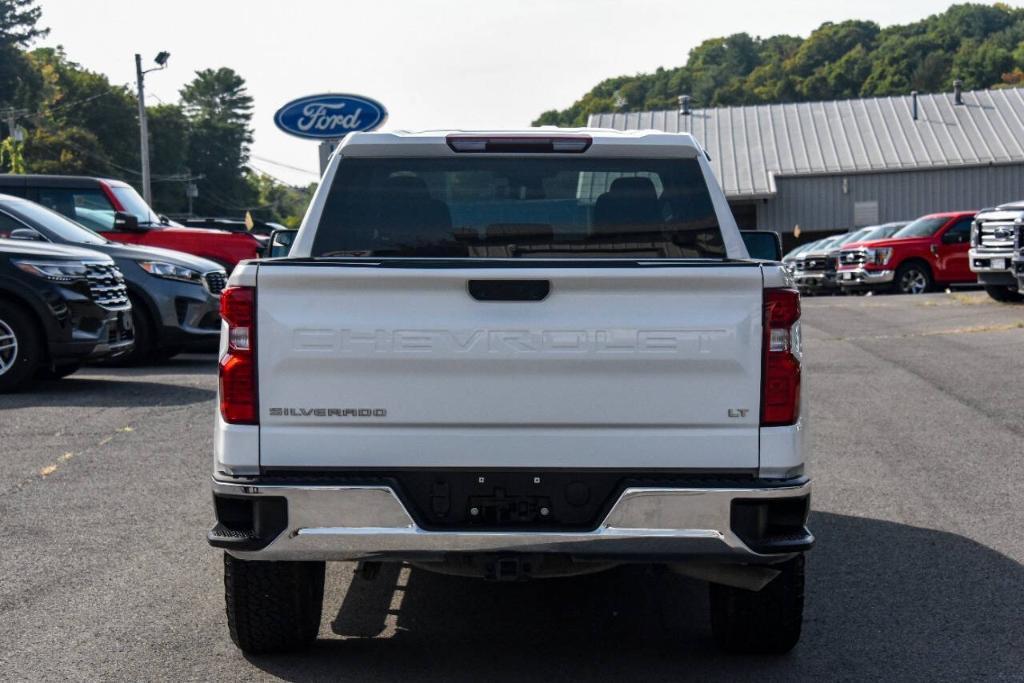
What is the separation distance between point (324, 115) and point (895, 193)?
4011 cm

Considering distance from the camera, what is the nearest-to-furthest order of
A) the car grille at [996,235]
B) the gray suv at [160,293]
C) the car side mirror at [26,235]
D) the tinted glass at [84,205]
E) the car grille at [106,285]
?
the car grille at [106,285]
the car side mirror at [26,235]
the gray suv at [160,293]
the tinted glass at [84,205]
the car grille at [996,235]

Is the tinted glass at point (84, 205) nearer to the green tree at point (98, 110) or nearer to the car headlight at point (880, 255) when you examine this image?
the car headlight at point (880, 255)

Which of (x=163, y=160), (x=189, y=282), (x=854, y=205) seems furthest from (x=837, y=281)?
(x=163, y=160)

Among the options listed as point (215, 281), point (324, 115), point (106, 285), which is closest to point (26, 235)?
point (106, 285)

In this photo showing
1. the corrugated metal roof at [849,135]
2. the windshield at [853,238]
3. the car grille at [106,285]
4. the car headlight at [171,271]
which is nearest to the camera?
the car grille at [106,285]

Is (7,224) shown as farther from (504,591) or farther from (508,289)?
(508,289)

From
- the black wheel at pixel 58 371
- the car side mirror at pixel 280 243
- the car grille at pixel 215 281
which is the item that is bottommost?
the black wheel at pixel 58 371

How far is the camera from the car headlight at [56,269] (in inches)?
461

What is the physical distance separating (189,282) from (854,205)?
43803 millimetres

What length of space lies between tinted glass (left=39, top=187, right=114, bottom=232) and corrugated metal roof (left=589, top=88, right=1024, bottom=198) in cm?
3890

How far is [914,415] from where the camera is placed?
11180 mm

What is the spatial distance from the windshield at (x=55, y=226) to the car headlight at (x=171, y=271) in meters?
0.50

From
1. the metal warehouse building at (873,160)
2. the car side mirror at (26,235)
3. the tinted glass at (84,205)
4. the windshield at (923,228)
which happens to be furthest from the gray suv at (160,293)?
the metal warehouse building at (873,160)

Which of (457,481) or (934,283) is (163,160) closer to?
(934,283)
